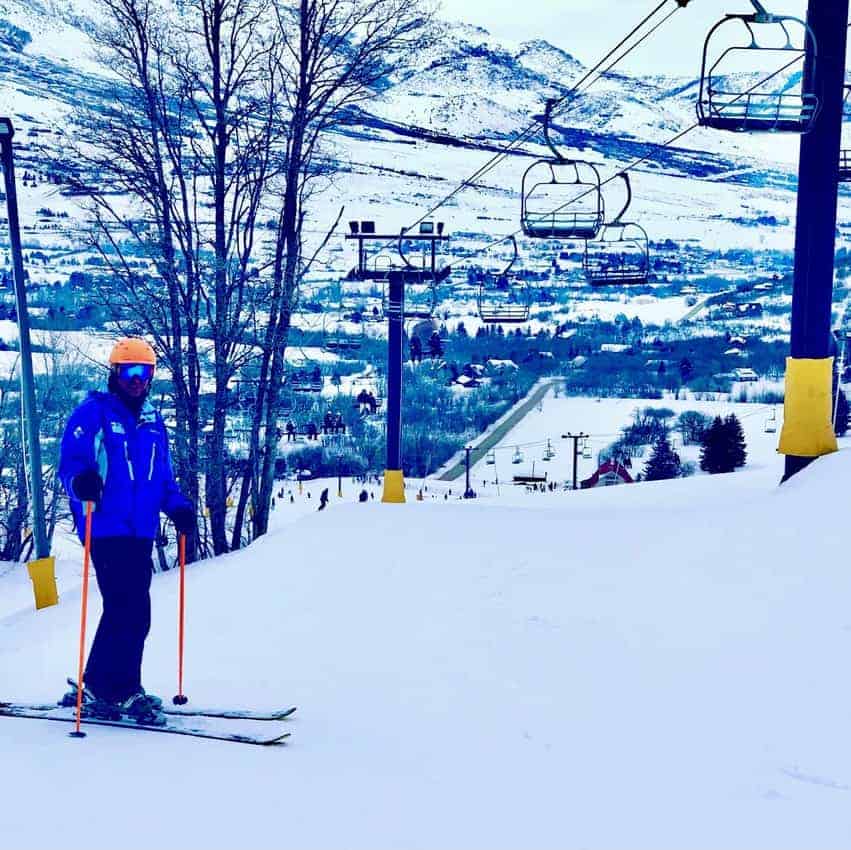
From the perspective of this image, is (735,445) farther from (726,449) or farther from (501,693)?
(501,693)

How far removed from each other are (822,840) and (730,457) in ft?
173

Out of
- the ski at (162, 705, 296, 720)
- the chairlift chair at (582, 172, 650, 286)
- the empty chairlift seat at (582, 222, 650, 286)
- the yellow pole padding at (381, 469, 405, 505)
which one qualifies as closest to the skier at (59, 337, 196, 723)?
the ski at (162, 705, 296, 720)

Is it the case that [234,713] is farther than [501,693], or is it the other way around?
[501,693]

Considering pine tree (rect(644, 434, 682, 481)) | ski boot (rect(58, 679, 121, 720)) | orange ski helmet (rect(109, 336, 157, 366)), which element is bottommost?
pine tree (rect(644, 434, 682, 481))

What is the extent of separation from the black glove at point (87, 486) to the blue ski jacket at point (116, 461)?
0.05 metres

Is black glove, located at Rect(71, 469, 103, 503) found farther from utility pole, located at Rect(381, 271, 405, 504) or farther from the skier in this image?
utility pole, located at Rect(381, 271, 405, 504)

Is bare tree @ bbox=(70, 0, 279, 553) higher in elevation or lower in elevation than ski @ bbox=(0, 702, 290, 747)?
higher

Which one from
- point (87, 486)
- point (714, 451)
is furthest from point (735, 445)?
point (87, 486)

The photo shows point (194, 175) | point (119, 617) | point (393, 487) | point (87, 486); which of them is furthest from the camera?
point (194, 175)

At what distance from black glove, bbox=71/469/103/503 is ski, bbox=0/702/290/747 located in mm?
A: 961

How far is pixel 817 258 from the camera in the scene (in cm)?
920

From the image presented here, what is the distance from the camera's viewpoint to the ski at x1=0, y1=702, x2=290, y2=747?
4250 mm

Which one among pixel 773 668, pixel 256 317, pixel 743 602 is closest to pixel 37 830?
pixel 773 668

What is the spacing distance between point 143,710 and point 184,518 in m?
0.82
